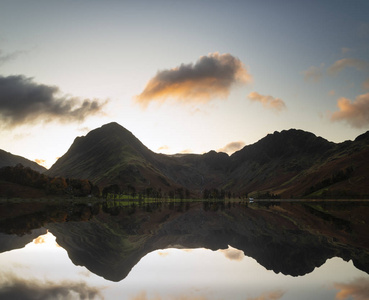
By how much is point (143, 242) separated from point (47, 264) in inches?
555

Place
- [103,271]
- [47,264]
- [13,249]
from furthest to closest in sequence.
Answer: [13,249] < [47,264] < [103,271]

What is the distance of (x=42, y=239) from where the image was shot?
140 feet

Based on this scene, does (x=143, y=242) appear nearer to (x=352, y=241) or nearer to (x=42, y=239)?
(x=42, y=239)

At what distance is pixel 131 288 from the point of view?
1977cm

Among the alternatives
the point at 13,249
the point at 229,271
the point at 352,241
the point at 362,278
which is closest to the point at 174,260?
the point at 229,271

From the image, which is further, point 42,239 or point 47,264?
point 42,239

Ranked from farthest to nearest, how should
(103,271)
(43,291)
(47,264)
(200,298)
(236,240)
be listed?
(236,240) < (47,264) < (103,271) < (43,291) < (200,298)

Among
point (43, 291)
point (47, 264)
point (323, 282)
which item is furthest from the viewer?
point (47, 264)

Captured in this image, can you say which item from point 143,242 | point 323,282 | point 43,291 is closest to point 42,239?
point 143,242

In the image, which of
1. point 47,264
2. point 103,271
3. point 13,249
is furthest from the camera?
point 13,249

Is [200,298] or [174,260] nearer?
[200,298]

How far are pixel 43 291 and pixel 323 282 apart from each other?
16.4 m

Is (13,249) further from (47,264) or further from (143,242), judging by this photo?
(143,242)

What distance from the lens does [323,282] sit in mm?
21453
